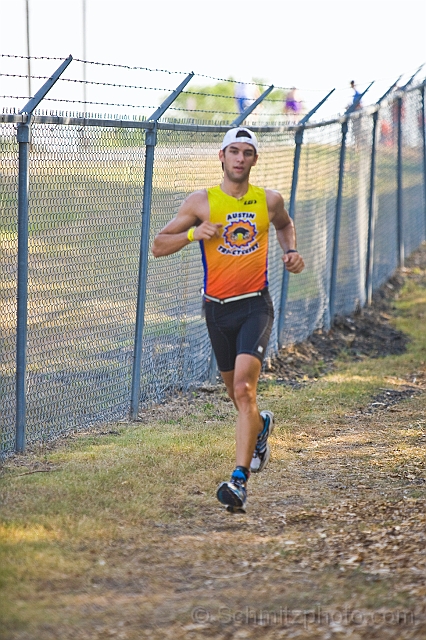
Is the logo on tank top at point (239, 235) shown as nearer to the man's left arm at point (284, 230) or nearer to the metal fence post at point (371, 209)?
the man's left arm at point (284, 230)

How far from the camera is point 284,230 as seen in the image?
6.21 m

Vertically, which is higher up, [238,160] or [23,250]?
[238,160]

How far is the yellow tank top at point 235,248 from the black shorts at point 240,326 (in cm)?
8

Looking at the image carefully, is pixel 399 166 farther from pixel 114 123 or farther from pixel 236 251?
pixel 236 251

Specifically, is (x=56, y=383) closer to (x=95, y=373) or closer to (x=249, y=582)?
(x=95, y=373)

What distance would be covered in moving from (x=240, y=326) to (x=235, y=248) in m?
0.46

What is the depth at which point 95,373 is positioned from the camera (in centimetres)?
764

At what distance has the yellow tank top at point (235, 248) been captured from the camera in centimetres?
589

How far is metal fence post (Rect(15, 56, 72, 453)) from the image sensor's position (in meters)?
6.32

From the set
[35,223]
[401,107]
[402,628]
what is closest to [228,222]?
[35,223]

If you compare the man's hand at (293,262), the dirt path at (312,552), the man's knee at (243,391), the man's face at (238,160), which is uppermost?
the man's face at (238,160)

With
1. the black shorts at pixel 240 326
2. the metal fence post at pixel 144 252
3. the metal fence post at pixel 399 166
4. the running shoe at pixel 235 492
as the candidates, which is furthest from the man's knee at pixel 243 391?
the metal fence post at pixel 399 166

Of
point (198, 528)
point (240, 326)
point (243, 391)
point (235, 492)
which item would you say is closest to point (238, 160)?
point (240, 326)

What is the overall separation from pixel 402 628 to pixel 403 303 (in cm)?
1139
